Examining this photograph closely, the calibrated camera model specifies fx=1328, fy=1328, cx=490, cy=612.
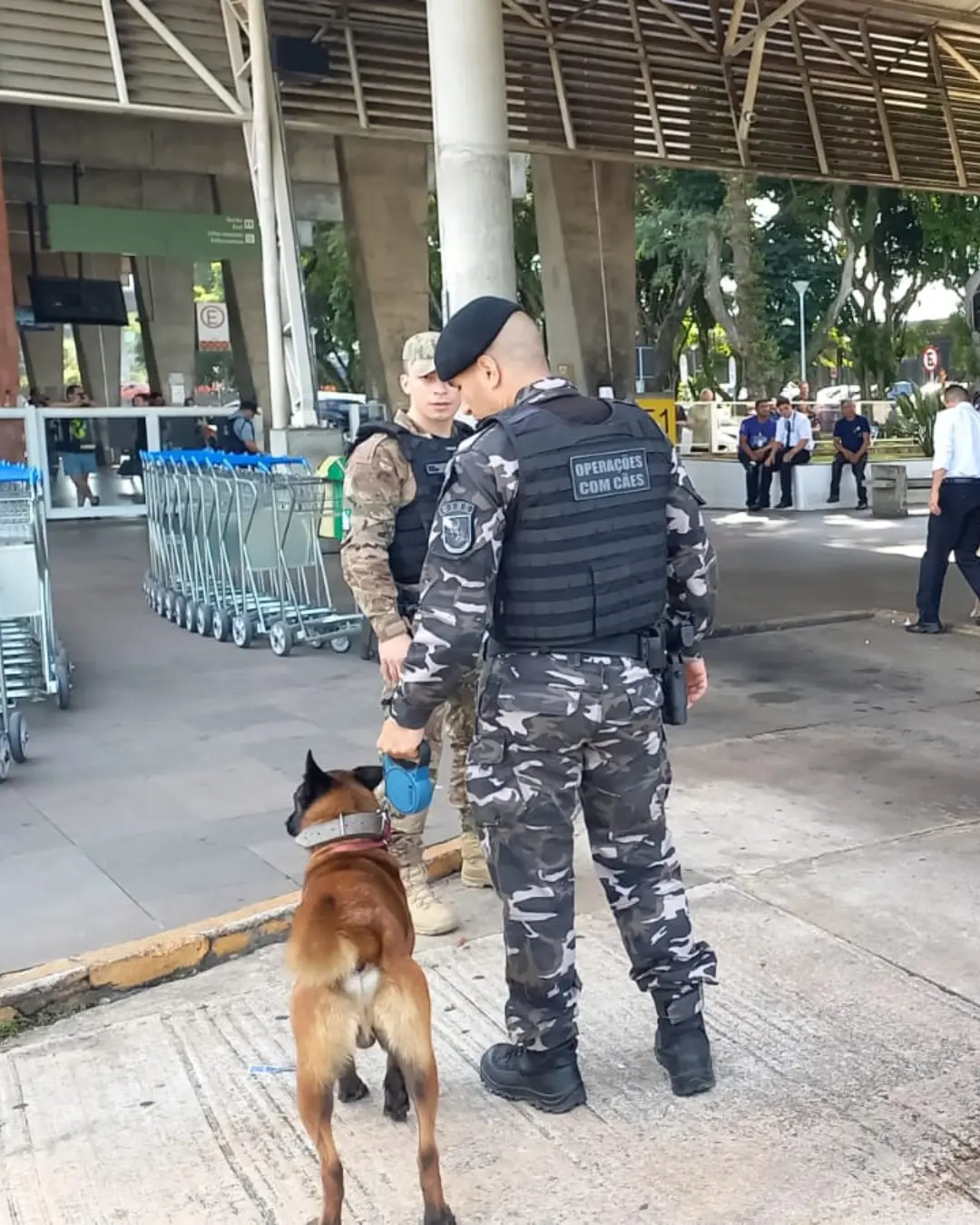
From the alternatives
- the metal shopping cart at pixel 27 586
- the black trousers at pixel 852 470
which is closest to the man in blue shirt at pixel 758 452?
the black trousers at pixel 852 470

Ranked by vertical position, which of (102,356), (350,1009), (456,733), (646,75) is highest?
(646,75)

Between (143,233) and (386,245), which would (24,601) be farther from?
(386,245)

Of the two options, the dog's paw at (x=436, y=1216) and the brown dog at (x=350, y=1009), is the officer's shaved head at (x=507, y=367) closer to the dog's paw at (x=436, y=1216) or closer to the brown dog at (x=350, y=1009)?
the brown dog at (x=350, y=1009)

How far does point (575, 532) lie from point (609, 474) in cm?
15

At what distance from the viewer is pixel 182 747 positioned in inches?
272

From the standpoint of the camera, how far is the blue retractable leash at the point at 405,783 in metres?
3.15

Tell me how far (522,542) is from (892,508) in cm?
1692

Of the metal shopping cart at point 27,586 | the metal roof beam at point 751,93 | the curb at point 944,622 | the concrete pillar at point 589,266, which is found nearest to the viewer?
the metal shopping cart at point 27,586

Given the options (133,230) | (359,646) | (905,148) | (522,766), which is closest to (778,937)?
(522,766)

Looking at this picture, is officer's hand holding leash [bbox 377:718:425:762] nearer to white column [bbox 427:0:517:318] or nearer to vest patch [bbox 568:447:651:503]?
vest patch [bbox 568:447:651:503]

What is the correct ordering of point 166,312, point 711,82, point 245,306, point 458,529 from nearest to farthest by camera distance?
point 458,529 < point 711,82 < point 245,306 < point 166,312

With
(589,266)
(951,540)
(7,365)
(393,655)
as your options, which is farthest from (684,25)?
(393,655)

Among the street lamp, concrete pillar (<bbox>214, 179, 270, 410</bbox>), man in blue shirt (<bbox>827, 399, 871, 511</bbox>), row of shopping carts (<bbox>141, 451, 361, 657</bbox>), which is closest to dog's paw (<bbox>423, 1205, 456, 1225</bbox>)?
row of shopping carts (<bbox>141, 451, 361, 657</bbox>)

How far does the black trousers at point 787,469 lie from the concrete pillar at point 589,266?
107 inches
